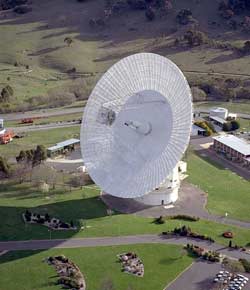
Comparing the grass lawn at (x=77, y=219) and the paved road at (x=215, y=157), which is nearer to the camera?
the grass lawn at (x=77, y=219)

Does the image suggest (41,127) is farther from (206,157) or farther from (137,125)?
(137,125)

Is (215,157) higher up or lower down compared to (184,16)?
lower down

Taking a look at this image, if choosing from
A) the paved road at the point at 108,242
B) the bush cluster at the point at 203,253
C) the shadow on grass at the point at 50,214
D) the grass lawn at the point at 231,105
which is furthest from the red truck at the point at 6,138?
the bush cluster at the point at 203,253

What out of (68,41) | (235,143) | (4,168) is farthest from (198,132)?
(68,41)

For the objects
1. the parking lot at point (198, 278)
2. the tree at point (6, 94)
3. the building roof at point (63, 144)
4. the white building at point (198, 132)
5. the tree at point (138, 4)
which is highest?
the tree at point (138, 4)

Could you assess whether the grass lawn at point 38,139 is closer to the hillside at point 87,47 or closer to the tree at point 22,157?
the tree at point 22,157

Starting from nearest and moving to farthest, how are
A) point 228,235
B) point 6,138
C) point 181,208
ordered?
point 228,235, point 181,208, point 6,138

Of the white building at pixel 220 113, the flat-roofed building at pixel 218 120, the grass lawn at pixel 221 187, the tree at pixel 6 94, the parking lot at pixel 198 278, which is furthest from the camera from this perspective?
the tree at pixel 6 94

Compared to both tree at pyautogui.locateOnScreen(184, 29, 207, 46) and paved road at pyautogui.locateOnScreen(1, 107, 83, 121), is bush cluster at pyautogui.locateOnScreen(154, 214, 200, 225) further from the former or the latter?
tree at pyautogui.locateOnScreen(184, 29, 207, 46)
